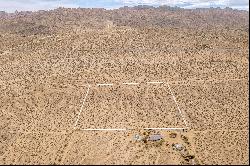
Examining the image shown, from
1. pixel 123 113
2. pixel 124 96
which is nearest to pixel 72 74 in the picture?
pixel 124 96

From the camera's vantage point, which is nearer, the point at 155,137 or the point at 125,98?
the point at 155,137

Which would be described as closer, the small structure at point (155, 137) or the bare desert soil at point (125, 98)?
the bare desert soil at point (125, 98)

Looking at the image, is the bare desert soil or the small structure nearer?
the bare desert soil

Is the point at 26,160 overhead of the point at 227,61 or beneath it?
beneath

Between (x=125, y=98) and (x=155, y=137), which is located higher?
(x=125, y=98)

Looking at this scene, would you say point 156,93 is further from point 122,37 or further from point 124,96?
point 122,37

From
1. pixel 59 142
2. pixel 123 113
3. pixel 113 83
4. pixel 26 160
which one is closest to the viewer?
pixel 26 160

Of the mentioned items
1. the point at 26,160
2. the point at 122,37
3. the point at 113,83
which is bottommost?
the point at 26,160

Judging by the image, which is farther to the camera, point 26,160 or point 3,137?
point 3,137
